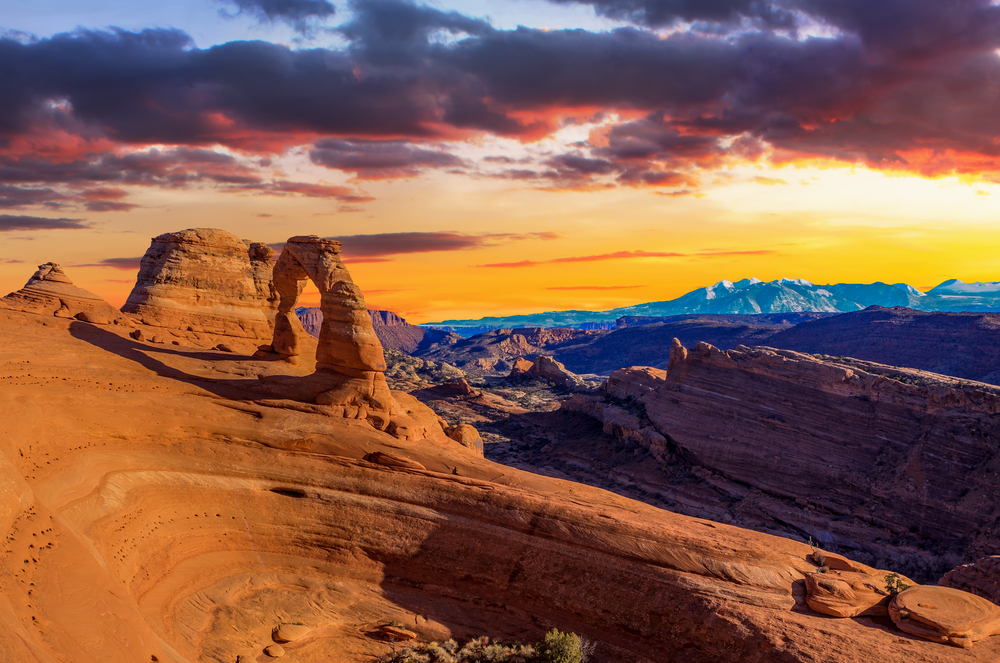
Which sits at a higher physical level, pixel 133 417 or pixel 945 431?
pixel 133 417

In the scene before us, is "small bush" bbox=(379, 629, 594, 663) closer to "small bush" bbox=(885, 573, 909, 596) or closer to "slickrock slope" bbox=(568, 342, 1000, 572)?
"small bush" bbox=(885, 573, 909, 596)

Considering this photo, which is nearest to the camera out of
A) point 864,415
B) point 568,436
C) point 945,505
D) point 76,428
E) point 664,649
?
point 664,649

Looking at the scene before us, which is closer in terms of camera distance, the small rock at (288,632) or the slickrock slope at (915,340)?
the small rock at (288,632)

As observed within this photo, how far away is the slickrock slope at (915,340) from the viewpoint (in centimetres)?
12300

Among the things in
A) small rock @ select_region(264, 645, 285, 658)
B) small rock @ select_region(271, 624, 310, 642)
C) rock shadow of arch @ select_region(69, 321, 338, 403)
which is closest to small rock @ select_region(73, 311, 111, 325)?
rock shadow of arch @ select_region(69, 321, 338, 403)

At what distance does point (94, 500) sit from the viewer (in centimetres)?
1858

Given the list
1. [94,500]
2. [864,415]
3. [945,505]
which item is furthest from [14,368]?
[864,415]

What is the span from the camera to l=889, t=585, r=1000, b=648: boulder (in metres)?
16.9

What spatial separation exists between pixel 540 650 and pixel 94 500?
13.8 metres

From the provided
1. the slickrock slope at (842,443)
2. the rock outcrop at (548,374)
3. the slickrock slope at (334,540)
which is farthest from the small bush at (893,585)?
the rock outcrop at (548,374)

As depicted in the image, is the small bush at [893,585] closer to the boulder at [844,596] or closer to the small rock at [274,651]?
the boulder at [844,596]

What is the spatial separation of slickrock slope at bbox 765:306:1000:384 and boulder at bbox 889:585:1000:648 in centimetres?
11023

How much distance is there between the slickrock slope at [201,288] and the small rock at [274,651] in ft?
74.1

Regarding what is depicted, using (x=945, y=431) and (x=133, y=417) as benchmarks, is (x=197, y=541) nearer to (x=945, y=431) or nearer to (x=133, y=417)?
(x=133, y=417)
